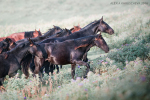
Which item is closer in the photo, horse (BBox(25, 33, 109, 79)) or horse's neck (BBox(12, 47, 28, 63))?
horse's neck (BBox(12, 47, 28, 63))

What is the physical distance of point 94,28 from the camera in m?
8.24

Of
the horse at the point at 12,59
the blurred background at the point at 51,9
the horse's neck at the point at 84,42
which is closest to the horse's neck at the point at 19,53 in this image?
the horse at the point at 12,59

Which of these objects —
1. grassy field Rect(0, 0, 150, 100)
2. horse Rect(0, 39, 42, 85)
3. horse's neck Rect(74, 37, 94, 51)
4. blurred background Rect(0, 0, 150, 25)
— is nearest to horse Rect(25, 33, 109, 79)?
horse's neck Rect(74, 37, 94, 51)

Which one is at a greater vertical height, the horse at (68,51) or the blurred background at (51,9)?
the blurred background at (51,9)

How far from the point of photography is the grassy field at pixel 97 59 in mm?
3248

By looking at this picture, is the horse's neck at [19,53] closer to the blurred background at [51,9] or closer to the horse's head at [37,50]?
the horse's head at [37,50]

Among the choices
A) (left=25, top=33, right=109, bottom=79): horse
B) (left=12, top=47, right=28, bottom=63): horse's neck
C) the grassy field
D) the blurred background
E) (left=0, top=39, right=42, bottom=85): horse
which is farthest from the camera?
the blurred background

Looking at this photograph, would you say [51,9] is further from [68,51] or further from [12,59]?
[12,59]

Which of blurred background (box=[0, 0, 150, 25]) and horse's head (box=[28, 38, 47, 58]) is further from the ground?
blurred background (box=[0, 0, 150, 25])

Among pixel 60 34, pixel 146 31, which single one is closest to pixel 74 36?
pixel 60 34

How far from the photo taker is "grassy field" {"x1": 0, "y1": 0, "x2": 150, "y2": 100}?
3.25m

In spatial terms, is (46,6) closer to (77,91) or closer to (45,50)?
(45,50)

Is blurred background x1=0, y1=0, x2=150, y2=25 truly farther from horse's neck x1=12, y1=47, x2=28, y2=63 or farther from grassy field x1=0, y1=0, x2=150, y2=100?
horse's neck x1=12, y1=47, x2=28, y2=63

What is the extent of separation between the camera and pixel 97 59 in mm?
8242
